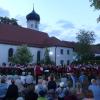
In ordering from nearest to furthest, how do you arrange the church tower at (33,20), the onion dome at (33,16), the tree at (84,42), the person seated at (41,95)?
the person seated at (41,95), the tree at (84,42), the church tower at (33,20), the onion dome at (33,16)

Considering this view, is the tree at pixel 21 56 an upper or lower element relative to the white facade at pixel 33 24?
lower

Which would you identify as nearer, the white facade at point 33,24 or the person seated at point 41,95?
the person seated at point 41,95

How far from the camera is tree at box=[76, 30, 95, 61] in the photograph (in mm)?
67938

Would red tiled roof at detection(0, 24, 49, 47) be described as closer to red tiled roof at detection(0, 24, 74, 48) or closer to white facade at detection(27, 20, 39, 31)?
red tiled roof at detection(0, 24, 74, 48)

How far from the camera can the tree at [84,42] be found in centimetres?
6794

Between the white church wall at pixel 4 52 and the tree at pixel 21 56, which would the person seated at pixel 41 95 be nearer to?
the tree at pixel 21 56

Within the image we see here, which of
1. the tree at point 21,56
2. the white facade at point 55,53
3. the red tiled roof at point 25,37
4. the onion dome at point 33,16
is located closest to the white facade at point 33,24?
the onion dome at point 33,16

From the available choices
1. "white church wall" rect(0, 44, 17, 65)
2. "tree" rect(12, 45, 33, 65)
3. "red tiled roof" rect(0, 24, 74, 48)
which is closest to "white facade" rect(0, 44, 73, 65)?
"white church wall" rect(0, 44, 17, 65)

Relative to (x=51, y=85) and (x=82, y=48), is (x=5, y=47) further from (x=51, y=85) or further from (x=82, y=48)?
(x=51, y=85)

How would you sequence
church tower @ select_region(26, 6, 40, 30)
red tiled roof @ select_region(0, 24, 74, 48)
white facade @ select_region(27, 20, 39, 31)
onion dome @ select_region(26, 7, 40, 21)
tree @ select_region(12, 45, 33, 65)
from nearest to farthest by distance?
tree @ select_region(12, 45, 33, 65)
red tiled roof @ select_region(0, 24, 74, 48)
white facade @ select_region(27, 20, 39, 31)
church tower @ select_region(26, 6, 40, 30)
onion dome @ select_region(26, 7, 40, 21)

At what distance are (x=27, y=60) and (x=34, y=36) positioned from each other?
12.0 m

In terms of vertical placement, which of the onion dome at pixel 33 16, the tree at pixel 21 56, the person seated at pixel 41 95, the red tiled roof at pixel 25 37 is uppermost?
the onion dome at pixel 33 16

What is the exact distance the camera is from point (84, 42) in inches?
2741

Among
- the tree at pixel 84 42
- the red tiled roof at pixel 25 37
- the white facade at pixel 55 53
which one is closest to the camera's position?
the white facade at pixel 55 53
